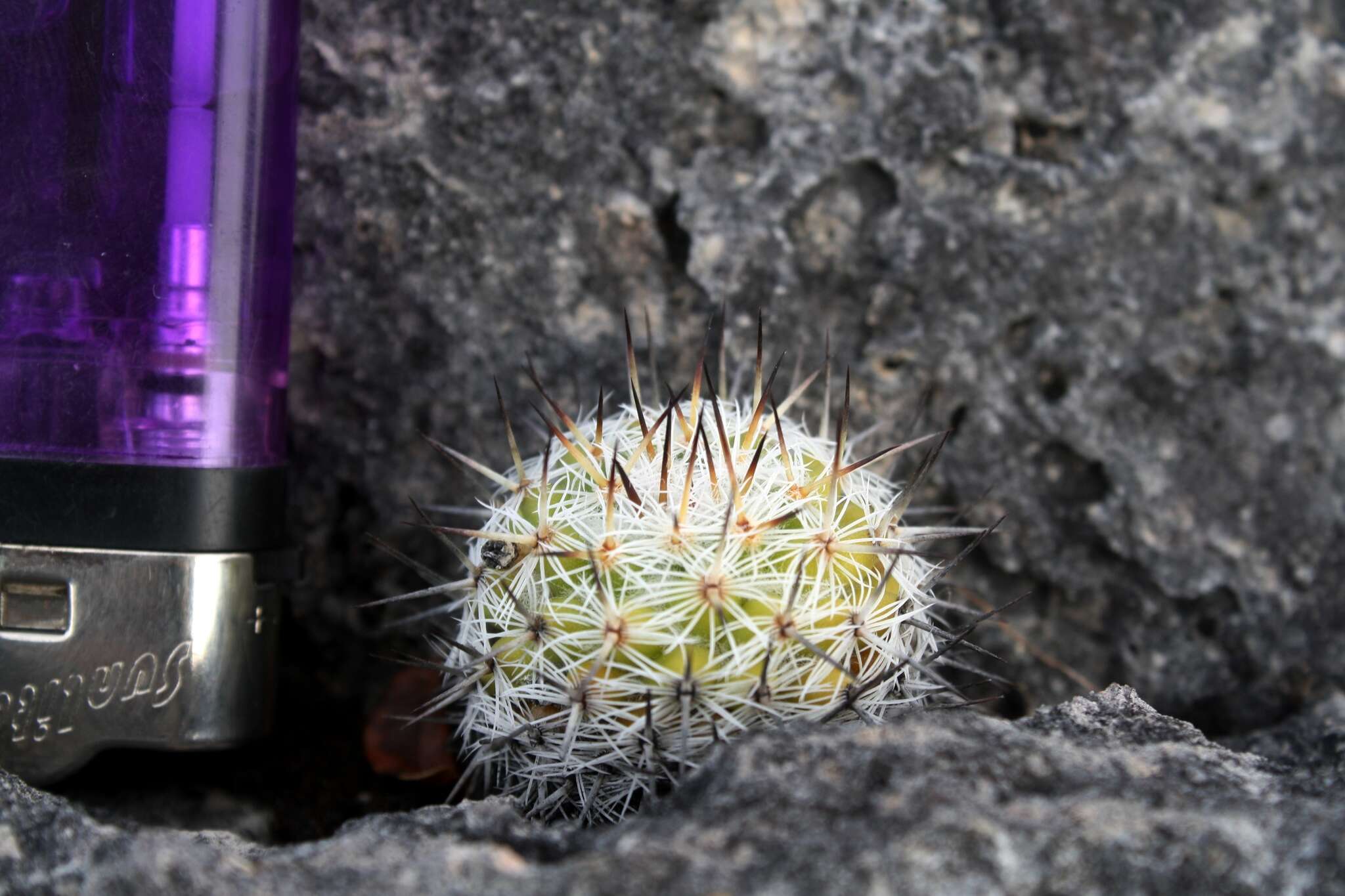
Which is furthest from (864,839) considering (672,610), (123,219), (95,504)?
(123,219)

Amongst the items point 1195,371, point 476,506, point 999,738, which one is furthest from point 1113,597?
point 476,506

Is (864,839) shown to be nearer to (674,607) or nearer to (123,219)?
(674,607)

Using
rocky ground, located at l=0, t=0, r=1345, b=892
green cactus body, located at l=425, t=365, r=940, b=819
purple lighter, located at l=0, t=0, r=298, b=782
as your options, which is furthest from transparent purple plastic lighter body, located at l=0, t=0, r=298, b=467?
green cactus body, located at l=425, t=365, r=940, b=819

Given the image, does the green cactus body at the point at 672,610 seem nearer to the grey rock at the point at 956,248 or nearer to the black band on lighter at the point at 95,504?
the black band on lighter at the point at 95,504

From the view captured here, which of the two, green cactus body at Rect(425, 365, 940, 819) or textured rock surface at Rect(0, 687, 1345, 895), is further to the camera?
green cactus body at Rect(425, 365, 940, 819)

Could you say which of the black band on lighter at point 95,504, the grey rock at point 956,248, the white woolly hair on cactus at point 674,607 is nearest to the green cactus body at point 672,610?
the white woolly hair on cactus at point 674,607

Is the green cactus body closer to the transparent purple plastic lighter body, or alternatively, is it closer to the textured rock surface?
the textured rock surface
